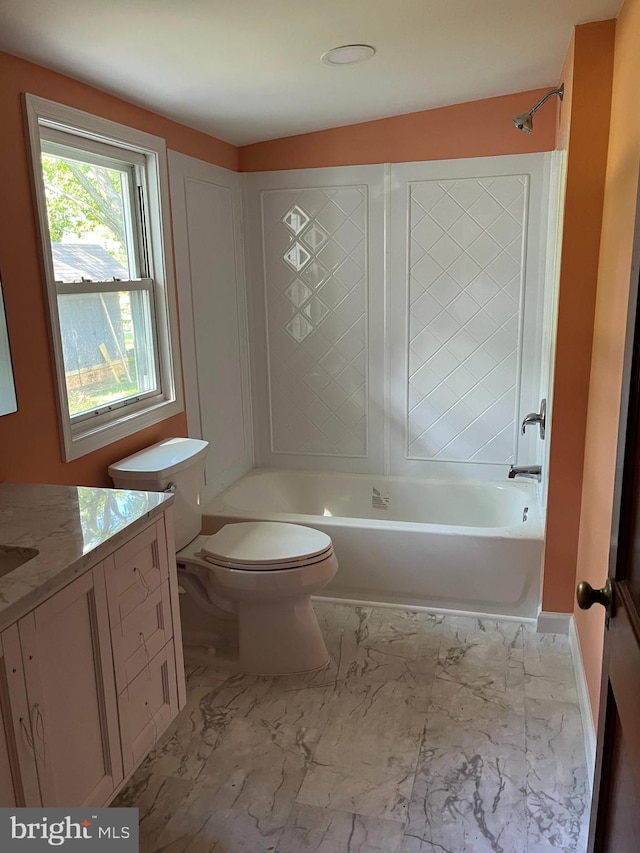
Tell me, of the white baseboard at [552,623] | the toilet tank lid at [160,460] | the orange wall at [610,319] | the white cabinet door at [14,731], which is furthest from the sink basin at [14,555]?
the white baseboard at [552,623]

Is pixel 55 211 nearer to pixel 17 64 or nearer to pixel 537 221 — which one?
Answer: pixel 17 64

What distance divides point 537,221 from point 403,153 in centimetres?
73

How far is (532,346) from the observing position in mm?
3338

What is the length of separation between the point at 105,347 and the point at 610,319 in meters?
1.77

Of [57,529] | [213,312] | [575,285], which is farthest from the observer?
[213,312]

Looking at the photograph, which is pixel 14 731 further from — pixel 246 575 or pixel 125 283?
pixel 125 283

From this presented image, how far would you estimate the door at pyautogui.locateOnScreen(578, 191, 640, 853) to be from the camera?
3.35 ft

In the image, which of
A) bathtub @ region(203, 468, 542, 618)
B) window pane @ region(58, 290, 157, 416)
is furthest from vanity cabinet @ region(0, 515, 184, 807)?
bathtub @ region(203, 468, 542, 618)

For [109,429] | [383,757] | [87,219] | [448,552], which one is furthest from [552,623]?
[87,219]

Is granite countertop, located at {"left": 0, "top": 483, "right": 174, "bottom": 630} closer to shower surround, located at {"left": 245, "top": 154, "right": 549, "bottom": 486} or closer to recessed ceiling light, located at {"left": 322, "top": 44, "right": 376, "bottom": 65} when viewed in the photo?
recessed ceiling light, located at {"left": 322, "top": 44, "right": 376, "bottom": 65}

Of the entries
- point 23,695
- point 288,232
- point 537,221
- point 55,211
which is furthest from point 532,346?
point 23,695

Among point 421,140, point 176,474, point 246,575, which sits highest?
point 421,140

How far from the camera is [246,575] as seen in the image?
2.43 metres

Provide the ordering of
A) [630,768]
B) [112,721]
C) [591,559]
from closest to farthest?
[630,768], [112,721], [591,559]
